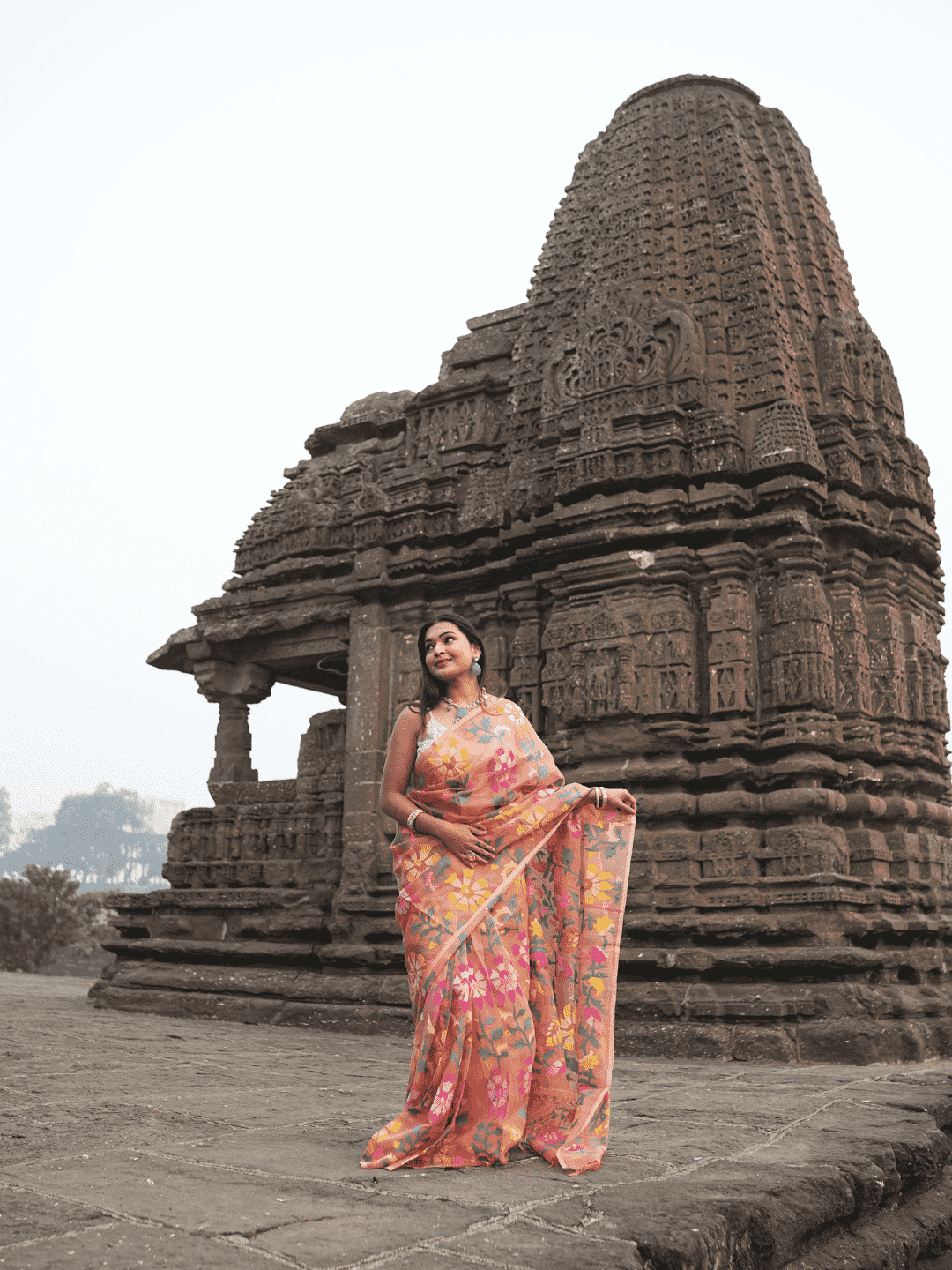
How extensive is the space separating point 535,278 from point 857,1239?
9.82 m

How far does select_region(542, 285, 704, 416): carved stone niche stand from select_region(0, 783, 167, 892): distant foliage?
384 ft

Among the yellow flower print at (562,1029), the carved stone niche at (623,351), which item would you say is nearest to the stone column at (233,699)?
the carved stone niche at (623,351)

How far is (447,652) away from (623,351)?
6480mm

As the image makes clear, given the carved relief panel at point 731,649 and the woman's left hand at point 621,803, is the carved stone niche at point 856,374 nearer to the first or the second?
the carved relief panel at point 731,649

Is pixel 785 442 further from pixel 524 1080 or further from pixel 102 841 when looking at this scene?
pixel 102 841

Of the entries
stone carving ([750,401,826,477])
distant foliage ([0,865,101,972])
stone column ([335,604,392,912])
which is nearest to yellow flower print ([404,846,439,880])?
stone column ([335,604,392,912])

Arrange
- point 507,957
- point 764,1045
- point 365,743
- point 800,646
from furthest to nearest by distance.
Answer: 1. point 365,743
2. point 800,646
3. point 764,1045
4. point 507,957

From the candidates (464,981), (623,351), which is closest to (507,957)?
(464,981)

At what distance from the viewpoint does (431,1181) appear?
10.3 feet

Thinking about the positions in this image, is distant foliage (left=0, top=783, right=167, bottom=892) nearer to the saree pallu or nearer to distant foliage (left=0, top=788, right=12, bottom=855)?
distant foliage (left=0, top=788, right=12, bottom=855)

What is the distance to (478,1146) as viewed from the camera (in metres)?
3.42

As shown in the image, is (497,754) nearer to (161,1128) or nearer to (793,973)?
(161,1128)

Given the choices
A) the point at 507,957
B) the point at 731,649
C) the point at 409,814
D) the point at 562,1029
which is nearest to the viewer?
the point at 507,957

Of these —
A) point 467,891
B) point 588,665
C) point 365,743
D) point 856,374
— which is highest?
point 856,374
